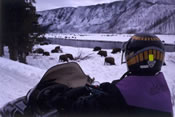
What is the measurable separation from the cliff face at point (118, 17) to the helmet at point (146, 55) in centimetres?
7729

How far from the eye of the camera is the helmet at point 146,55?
2088 mm

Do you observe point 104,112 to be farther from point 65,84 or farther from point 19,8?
point 19,8

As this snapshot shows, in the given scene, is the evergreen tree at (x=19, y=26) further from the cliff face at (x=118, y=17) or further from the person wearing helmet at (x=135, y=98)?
the cliff face at (x=118, y=17)

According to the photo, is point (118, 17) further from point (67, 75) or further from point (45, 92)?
point (45, 92)

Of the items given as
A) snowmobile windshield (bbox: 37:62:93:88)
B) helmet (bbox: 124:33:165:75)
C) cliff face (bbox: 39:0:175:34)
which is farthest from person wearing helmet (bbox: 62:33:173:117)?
cliff face (bbox: 39:0:175:34)

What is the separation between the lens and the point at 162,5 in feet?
288

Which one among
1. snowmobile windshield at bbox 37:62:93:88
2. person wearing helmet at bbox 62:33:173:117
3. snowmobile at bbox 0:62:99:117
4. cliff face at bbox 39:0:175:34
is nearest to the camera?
person wearing helmet at bbox 62:33:173:117

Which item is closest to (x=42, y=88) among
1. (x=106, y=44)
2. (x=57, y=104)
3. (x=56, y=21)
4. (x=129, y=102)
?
(x=57, y=104)

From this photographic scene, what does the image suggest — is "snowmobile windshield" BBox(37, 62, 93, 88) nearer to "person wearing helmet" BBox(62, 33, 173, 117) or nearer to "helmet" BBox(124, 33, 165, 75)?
"person wearing helmet" BBox(62, 33, 173, 117)

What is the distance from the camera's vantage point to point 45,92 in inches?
95.0

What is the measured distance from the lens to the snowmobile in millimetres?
2273

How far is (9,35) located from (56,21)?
387ft

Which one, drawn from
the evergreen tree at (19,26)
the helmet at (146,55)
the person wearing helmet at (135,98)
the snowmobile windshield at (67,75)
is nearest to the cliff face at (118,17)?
the evergreen tree at (19,26)

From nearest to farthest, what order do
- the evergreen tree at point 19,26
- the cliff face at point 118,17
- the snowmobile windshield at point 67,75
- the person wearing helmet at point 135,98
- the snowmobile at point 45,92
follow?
the person wearing helmet at point 135,98 → the snowmobile at point 45,92 → the snowmobile windshield at point 67,75 → the evergreen tree at point 19,26 → the cliff face at point 118,17
